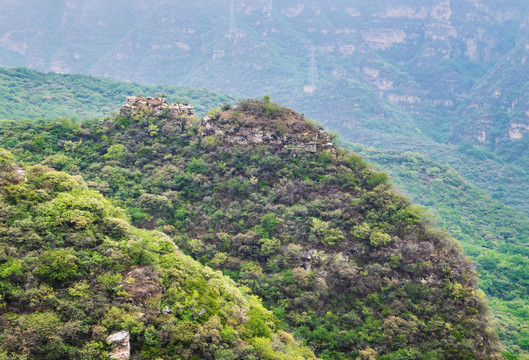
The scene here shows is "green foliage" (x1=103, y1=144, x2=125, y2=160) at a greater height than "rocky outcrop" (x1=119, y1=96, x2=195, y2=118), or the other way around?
"rocky outcrop" (x1=119, y1=96, x2=195, y2=118)

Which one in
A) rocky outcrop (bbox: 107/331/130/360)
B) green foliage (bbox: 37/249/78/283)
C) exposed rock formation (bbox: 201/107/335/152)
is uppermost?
exposed rock formation (bbox: 201/107/335/152)

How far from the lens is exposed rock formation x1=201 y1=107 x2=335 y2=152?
181 feet

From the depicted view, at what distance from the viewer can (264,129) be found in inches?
2254

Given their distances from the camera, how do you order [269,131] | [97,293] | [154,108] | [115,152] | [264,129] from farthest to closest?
[154,108], [264,129], [269,131], [115,152], [97,293]

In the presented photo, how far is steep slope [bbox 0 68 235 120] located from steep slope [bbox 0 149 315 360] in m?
71.1

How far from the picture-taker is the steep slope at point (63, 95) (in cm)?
10106

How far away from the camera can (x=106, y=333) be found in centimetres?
2389

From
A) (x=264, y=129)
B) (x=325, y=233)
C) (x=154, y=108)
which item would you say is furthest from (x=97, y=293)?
(x=154, y=108)

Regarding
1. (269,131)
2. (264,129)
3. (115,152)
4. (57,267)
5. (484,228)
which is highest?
(264,129)

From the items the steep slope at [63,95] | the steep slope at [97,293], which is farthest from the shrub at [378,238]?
the steep slope at [63,95]

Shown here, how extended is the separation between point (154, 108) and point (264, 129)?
17652 millimetres

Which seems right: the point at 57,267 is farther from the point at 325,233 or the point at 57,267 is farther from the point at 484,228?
the point at 484,228

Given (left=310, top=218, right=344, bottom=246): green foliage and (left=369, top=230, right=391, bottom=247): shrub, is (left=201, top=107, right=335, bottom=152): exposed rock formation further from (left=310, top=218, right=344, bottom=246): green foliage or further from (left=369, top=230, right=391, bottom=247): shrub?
(left=369, top=230, right=391, bottom=247): shrub

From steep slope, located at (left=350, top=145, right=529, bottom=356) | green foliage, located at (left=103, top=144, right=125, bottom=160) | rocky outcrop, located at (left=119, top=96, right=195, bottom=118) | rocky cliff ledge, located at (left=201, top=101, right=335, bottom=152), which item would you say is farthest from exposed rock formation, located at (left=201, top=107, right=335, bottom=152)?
steep slope, located at (left=350, top=145, right=529, bottom=356)
